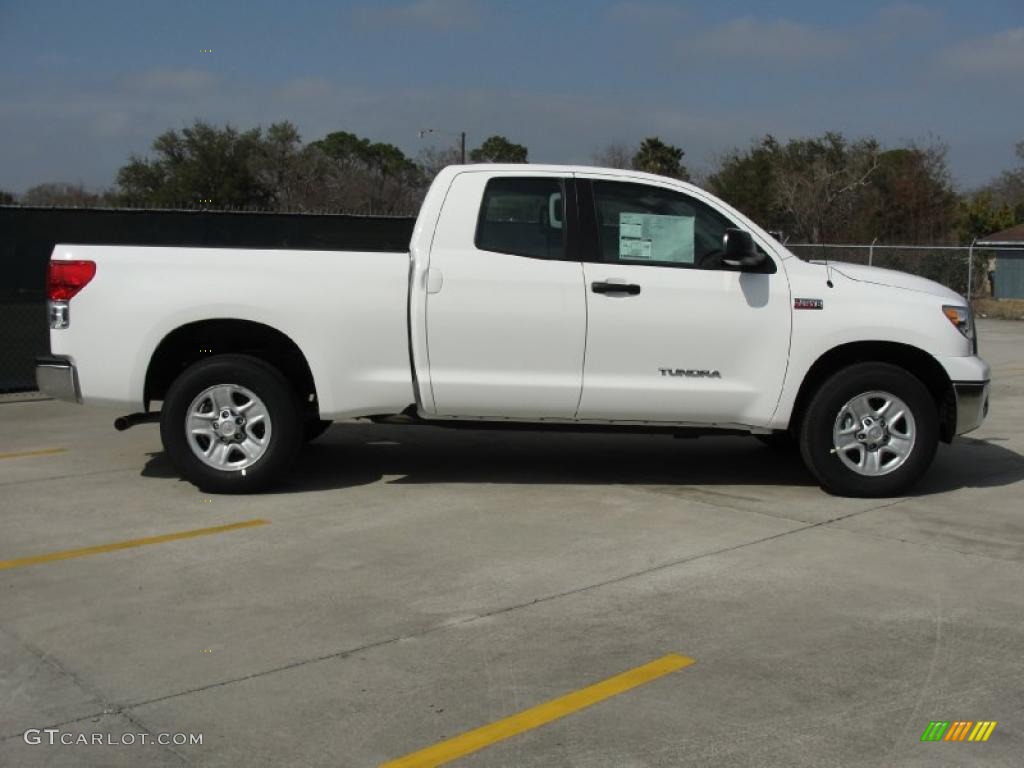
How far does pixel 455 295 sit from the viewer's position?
6.98 meters

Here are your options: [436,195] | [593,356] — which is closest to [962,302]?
[593,356]

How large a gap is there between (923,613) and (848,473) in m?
2.21

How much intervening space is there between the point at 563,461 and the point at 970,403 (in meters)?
2.84

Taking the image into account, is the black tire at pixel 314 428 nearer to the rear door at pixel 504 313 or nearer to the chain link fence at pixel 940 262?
the rear door at pixel 504 313

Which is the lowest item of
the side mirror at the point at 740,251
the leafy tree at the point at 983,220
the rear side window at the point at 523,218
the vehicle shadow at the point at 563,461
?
the vehicle shadow at the point at 563,461

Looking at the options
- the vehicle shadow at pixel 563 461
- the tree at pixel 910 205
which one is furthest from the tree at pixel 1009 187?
the vehicle shadow at pixel 563 461

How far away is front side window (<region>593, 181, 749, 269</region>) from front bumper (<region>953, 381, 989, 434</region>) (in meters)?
1.71

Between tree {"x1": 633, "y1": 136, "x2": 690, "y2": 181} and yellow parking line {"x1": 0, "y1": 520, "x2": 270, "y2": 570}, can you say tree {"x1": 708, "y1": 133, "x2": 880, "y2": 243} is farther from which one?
yellow parking line {"x1": 0, "y1": 520, "x2": 270, "y2": 570}

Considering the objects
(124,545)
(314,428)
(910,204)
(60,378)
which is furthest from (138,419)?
(910,204)

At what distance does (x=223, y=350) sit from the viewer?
24.3ft

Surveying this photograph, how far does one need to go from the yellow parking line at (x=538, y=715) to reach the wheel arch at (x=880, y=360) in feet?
10.5

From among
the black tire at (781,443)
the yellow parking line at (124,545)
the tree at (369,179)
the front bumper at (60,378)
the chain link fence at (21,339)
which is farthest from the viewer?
the tree at (369,179)

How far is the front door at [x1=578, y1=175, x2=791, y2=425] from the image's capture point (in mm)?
7023

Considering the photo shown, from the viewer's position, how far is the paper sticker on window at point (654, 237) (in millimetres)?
7145
